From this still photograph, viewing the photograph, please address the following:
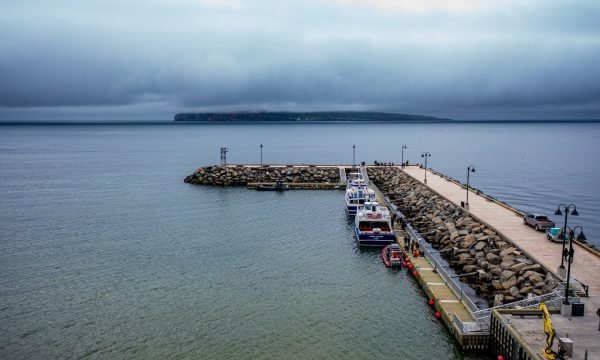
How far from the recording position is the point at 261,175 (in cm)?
9425

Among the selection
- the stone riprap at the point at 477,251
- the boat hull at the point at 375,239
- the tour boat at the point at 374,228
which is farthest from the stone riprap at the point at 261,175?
the boat hull at the point at 375,239

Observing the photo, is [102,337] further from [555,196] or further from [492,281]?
[555,196]

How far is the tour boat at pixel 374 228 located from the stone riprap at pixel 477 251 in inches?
151

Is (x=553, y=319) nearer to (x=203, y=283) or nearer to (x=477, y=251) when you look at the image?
(x=477, y=251)

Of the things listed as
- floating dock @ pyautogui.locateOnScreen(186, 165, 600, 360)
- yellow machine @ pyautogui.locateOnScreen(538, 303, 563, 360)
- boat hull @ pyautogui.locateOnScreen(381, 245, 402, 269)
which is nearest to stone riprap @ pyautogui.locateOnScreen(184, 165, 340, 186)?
floating dock @ pyautogui.locateOnScreen(186, 165, 600, 360)

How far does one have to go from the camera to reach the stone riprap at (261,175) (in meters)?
92.2

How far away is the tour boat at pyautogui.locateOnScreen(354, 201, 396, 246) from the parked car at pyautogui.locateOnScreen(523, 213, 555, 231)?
11.6 m

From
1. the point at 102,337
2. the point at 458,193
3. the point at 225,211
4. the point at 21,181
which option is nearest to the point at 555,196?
the point at 458,193

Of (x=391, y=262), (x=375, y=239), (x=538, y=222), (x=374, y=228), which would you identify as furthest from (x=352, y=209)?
(x=538, y=222)

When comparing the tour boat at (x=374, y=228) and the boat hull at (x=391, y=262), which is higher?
the tour boat at (x=374, y=228)

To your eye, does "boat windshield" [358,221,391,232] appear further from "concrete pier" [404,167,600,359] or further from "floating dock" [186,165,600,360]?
"concrete pier" [404,167,600,359]

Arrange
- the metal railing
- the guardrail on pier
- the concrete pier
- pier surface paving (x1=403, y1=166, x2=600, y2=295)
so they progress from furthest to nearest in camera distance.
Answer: the metal railing → pier surface paving (x1=403, y1=166, x2=600, y2=295) → the guardrail on pier → the concrete pier

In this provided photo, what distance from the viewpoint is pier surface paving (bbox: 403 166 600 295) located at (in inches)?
1282

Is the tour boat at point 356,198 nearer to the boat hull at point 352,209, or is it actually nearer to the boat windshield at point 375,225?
the boat hull at point 352,209
